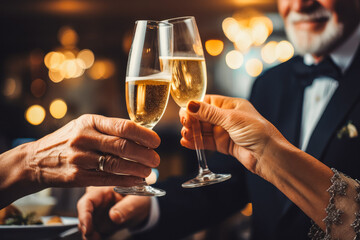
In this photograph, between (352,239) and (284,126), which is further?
(284,126)

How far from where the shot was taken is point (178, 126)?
Answer: 8773 mm

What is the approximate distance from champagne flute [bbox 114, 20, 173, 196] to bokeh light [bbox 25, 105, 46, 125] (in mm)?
9481

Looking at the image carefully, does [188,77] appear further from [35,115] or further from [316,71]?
[35,115]

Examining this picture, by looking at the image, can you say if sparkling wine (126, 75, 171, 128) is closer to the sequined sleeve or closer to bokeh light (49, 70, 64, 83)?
the sequined sleeve

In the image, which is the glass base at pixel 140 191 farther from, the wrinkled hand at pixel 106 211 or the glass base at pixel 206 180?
the wrinkled hand at pixel 106 211

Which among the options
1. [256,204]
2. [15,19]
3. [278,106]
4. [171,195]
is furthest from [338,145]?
[15,19]

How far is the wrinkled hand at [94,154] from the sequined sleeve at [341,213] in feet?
2.04

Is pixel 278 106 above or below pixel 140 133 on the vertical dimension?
below

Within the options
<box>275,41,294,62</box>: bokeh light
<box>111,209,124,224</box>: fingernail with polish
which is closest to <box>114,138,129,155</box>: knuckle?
<box>111,209,124,224</box>: fingernail with polish

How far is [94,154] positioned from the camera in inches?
43.2

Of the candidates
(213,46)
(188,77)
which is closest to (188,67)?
(188,77)

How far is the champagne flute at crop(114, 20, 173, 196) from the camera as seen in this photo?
3.64 feet

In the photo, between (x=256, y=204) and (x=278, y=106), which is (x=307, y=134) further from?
(x=256, y=204)

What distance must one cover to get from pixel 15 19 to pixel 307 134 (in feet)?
32.2
